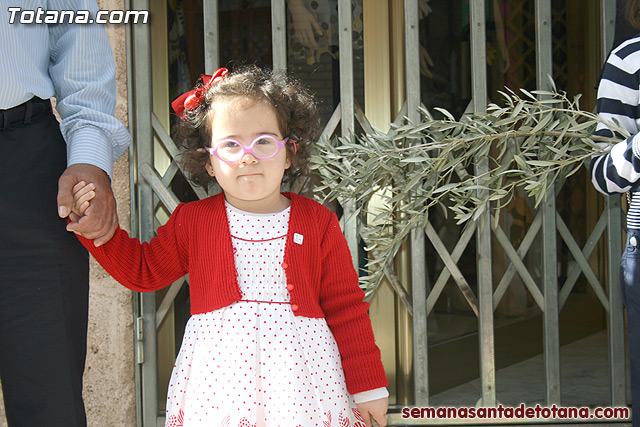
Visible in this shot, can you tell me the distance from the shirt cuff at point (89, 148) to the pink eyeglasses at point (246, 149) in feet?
0.99

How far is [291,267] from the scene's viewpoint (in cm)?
192

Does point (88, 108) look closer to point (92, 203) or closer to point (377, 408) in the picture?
point (92, 203)

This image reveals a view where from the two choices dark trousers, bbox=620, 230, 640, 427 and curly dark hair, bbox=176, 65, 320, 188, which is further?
dark trousers, bbox=620, 230, 640, 427

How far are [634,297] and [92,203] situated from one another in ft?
5.68

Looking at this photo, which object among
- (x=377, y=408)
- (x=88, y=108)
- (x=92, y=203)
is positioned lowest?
(x=377, y=408)

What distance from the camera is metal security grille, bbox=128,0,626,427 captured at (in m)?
2.93

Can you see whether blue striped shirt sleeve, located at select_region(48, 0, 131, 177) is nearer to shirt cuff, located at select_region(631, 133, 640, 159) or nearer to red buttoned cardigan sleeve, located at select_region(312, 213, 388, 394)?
red buttoned cardigan sleeve, located at select_region(312, 213, 388, 394)

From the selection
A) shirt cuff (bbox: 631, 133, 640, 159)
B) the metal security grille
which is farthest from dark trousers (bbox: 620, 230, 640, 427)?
the metal security grille

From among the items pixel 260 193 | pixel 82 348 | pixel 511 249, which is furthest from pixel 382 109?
pixel 82 348

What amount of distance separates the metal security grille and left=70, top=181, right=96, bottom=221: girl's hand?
4.09ft

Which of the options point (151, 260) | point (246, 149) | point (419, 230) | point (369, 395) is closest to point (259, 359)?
point (369, 395)

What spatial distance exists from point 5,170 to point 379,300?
2.04 metres

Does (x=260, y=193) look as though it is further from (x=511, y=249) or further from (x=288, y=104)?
(x=511, y=249)

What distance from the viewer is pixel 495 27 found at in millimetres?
3859
